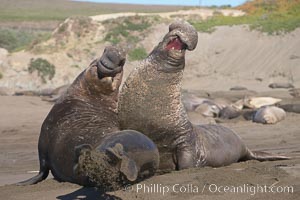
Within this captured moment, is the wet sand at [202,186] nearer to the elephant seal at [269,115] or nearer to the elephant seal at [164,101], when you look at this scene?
the elephant seal at [164,101]

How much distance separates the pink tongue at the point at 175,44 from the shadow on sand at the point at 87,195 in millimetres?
1679

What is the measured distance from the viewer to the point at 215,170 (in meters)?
6.78

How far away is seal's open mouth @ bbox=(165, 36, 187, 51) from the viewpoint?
6.98 meters

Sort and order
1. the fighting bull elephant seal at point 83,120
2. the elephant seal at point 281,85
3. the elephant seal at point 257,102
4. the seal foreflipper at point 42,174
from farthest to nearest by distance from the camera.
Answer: the elephant seal at point 281,85 < the elephant seal at point 257,102 < the seal foreflipper at point 42,174 < the fighting bull elephant seal at point 83,120

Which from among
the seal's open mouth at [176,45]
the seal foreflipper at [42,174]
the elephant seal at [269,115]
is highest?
the seal's open mouth at [176,45]

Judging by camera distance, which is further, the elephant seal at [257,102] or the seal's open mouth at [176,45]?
the elephant seal at [257,102]

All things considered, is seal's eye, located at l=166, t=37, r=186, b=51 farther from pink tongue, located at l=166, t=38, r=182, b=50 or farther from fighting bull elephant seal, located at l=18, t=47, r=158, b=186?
fighting bull elephant seal, located at l=18, t=47, r=158, b=186

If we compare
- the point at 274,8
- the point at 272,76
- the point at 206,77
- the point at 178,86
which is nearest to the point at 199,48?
the point at 206,77

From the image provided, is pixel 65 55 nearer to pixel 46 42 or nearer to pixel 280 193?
pixel 46 42

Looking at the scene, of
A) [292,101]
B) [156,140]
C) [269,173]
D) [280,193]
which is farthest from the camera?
[292,101]

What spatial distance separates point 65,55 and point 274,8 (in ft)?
46.5

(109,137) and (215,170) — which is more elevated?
(109,137)

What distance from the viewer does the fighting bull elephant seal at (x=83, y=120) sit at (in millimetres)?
6559

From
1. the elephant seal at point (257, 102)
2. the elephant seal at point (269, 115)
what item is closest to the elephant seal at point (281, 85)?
the elephant seal at point (257, 102)
